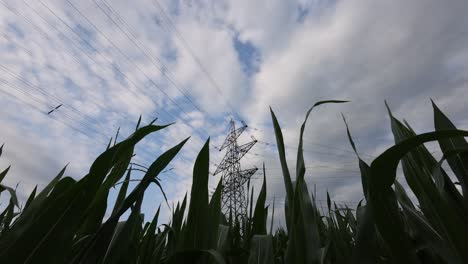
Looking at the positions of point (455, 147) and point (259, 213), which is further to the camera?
point (259, 213)

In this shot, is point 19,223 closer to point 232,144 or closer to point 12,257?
point 12,257

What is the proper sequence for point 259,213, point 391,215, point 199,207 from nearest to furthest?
→ point 391,215 → point 199,207 → point 259,213

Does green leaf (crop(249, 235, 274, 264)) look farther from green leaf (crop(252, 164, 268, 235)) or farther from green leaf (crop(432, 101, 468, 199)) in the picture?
green leaf (crop(432, 101, 468, 199))

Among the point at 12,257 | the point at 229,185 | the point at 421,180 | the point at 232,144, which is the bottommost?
the point at 12,257

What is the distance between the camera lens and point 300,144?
1.19ft

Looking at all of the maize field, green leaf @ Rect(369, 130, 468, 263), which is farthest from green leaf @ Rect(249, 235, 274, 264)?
green leaf @ Rect(369, 130, 468, 263)

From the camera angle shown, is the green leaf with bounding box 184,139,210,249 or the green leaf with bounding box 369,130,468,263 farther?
the green leaf with bounding box 184,139,210,249

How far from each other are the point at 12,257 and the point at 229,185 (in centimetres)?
983

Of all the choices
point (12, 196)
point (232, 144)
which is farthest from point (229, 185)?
point (12, 196)

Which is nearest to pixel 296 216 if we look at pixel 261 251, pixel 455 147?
pixel 261 251

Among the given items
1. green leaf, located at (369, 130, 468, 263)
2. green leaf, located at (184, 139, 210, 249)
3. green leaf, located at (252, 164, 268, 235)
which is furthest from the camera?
green leaf, located at (252, 164, 268, 235)

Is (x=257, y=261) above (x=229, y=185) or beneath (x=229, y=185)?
beneath

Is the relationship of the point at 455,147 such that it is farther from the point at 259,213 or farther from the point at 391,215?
the point at 259,213

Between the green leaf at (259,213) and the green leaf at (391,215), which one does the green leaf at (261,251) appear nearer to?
the green leaf at (259,213)
